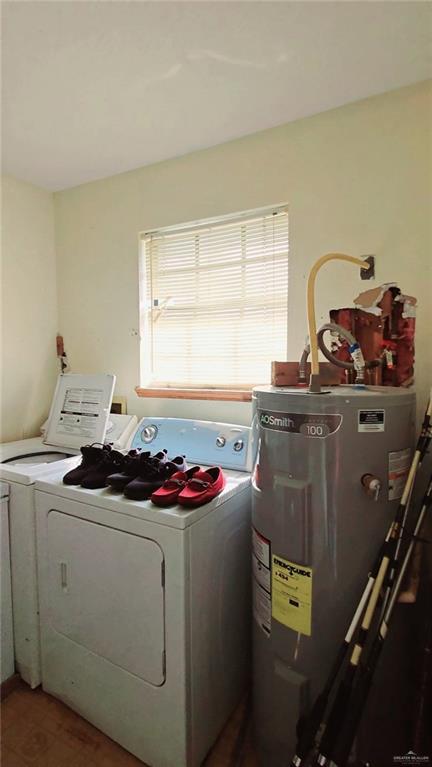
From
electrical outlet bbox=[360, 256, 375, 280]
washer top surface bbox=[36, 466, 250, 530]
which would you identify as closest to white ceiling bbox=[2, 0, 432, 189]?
electrical outlet bbox=[360, 256, 375, 280]

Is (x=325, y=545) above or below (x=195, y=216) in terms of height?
below

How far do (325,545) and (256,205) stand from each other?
1582mm

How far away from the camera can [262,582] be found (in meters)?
1.11

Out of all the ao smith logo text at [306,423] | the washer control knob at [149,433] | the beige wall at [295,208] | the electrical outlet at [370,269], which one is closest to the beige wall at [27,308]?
the beige wall at [295,208]

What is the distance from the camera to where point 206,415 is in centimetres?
194

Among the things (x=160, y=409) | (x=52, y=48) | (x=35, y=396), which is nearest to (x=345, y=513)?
(x=160, y=409)

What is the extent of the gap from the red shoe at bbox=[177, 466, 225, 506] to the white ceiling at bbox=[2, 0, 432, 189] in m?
1.54

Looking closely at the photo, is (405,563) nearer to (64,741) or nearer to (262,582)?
(262,582)

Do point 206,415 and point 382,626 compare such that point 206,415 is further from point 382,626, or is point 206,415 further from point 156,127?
point 156,127

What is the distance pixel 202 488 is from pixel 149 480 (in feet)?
0.68

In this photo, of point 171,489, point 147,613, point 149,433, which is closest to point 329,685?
point 147,613

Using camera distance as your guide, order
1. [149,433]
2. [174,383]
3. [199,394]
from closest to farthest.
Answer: [149,433], [199,394], [174,383]

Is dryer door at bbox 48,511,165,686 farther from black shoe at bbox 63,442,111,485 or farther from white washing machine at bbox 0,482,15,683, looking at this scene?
white washing machine at bbox 0,482,15,683

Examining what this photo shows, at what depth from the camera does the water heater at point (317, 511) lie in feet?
3.07
